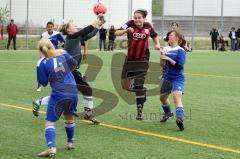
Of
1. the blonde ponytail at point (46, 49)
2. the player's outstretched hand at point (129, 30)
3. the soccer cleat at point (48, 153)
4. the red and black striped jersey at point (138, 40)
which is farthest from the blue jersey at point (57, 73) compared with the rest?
the red and black striped jersey at point (138, 40)

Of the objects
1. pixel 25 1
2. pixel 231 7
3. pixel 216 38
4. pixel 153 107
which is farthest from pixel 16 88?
pixel 231 7

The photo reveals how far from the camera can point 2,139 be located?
350 inches

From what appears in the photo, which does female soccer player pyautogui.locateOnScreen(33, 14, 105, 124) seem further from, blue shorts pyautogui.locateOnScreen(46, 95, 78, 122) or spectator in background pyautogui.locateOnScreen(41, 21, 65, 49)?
spectator in background pyautogui.locateOnScreen(41, 21, 65, 49)

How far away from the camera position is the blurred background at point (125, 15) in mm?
43406

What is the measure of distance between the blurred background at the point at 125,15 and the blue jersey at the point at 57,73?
33265 mm

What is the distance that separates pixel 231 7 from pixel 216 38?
22.9 ft

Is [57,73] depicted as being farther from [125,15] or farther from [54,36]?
[125,15]

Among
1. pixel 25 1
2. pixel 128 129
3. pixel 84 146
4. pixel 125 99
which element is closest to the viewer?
pixel 84 146

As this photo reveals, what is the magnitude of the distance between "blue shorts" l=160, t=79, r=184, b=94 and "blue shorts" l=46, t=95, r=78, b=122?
267cm

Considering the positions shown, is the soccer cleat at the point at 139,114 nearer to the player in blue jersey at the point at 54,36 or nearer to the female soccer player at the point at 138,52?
the female soccer player at the point at 138,52

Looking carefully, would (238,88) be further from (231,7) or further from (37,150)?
(231,7)

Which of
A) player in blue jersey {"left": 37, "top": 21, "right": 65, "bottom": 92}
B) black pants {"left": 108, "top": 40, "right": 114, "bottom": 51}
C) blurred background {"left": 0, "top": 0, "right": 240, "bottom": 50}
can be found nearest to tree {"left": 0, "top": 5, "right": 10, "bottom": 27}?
blurred background {"left": 0, "top": 0, "right": 240, "bottom": 50}

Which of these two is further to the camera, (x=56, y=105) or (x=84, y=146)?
(x=84, y=146)

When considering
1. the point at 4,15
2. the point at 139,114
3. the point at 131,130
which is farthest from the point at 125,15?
the point at 131,130
